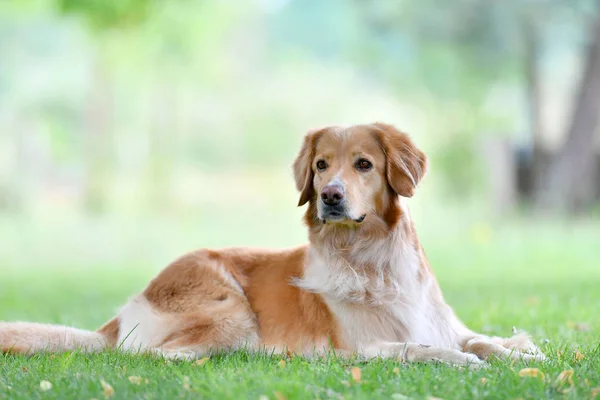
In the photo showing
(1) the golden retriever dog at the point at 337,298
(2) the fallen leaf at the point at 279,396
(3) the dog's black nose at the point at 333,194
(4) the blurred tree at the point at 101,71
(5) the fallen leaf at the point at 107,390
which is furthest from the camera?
(4) the blurred tree at the point at 101,71

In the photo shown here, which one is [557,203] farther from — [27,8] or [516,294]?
[27,8]

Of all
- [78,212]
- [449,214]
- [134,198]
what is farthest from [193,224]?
[134,198]

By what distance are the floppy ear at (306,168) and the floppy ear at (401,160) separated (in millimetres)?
435

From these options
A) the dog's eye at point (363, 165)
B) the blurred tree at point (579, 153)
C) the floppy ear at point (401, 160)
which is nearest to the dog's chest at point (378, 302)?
the floppy ear at point (401, 160)

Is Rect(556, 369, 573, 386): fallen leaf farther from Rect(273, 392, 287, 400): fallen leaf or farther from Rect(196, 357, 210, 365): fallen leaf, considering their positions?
Rect(196, 357, 210, 365): fallen leaf

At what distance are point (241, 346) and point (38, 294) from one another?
6.10 m

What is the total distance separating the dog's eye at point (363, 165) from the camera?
17.6 ft

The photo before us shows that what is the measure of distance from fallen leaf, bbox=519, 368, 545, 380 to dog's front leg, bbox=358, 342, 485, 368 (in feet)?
1.42

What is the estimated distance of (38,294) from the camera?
11.0m

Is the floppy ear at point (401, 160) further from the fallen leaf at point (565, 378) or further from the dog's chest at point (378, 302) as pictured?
the fallen leaf at point (565, 378)

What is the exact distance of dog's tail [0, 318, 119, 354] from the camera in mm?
5484

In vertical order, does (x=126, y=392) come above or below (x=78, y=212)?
above

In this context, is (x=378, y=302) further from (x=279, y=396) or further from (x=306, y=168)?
(x=279, y=396)

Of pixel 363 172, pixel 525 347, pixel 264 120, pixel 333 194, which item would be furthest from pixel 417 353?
pixel 264 120
